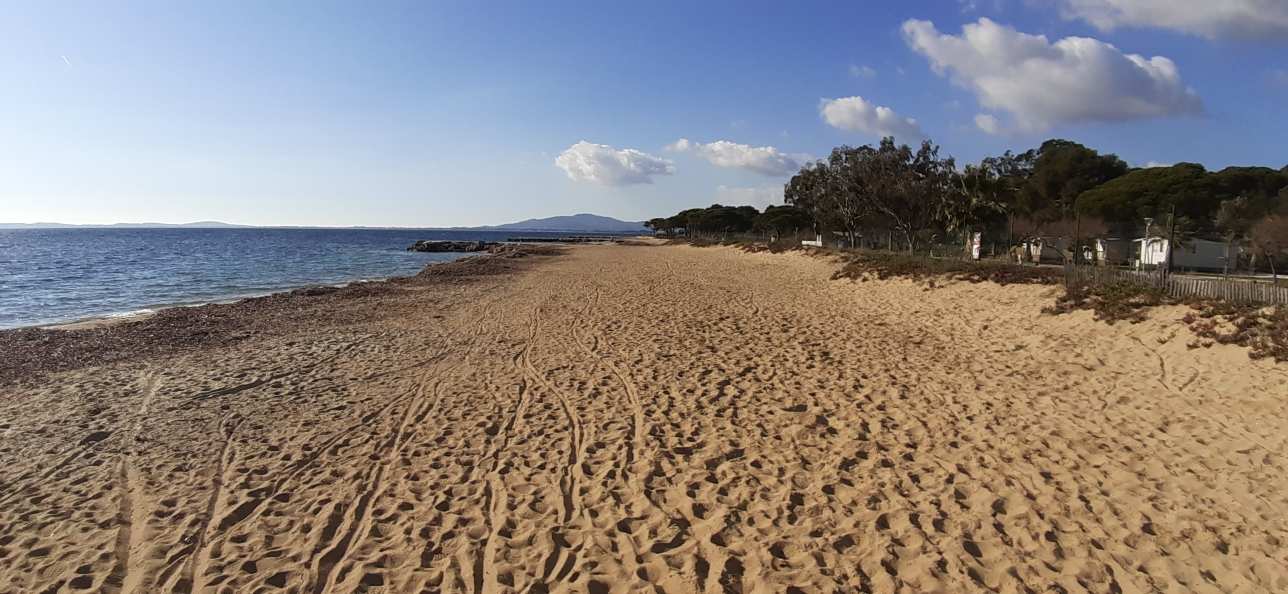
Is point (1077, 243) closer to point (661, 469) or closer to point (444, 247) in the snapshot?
point (661, 469)

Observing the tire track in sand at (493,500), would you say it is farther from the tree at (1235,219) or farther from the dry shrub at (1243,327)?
the tree at (1235,219)

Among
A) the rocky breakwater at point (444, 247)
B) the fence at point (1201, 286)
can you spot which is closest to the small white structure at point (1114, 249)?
the fence at point (1201, 286)

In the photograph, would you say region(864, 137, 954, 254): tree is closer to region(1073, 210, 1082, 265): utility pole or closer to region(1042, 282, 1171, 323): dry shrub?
region(1073, 210, 1082, 265): utility pole

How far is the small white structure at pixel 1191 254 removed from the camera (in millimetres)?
25016

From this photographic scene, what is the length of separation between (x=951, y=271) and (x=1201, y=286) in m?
6.73

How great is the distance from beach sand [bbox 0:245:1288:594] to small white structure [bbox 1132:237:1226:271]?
61.9 feet

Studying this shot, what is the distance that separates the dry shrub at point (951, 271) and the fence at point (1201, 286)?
1.09m

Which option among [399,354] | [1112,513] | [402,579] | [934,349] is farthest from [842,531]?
[399,354]

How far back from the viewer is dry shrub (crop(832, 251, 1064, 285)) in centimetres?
1513

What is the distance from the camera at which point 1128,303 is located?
36.4ft

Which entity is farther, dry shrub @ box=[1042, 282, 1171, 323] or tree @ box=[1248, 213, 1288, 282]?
tree @ box=[1248, 213, 1288, 282]

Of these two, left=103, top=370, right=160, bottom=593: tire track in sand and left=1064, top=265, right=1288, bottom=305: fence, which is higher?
left=1064, top=265, right=1288, bottom=305: fence

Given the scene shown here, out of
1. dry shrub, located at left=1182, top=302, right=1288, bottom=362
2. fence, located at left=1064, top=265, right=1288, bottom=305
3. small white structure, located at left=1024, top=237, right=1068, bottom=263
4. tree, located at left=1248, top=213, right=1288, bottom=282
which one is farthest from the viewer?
small white structure, located at left=1024, top=237, right=1068, bottom=263

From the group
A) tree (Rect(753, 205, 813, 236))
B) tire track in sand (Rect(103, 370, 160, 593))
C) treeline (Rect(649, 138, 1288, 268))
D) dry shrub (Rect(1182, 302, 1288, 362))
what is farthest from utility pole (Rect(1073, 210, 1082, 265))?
tree (Rect(753, 205, 813, 236))
